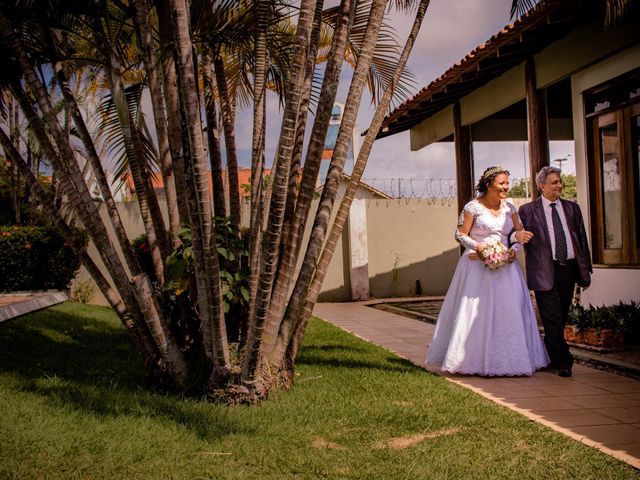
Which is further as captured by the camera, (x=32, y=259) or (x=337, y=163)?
(x=32, y=259)

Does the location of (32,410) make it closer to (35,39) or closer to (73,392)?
(73,392)

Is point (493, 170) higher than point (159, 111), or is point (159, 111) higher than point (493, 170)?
point (159, 111)

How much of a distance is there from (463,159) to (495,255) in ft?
21.4

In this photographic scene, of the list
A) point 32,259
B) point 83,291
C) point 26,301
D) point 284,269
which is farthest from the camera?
point 83,291

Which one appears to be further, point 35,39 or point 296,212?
point 35,39

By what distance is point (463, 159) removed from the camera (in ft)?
40.3

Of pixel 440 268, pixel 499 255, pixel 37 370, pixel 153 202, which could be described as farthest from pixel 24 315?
pixel 440 268

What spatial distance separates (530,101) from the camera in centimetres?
926

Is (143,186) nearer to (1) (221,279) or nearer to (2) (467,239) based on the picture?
(1) (221,279)

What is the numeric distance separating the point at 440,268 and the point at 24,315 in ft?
31.6

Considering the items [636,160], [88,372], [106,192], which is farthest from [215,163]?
[636,160]

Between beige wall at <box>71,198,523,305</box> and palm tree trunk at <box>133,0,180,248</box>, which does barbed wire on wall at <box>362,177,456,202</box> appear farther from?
palm tree trunk at <box>133,0,180,248</box>

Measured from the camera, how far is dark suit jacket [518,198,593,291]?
5.86 m

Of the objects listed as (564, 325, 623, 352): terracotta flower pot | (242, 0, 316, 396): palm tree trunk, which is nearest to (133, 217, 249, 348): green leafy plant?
(242, 0, 316, 396): palm tree trunk
